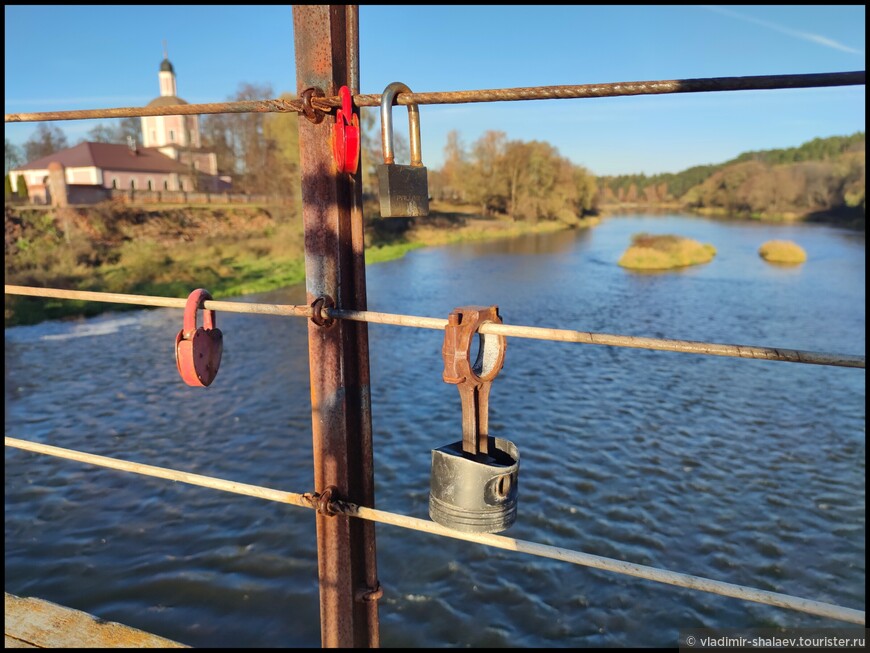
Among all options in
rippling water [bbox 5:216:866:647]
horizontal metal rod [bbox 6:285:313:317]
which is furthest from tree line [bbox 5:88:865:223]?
horizontal metal rod [bbox 6:285:313:317]

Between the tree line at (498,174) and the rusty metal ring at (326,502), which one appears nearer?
the rusty metal ring at (326,502)

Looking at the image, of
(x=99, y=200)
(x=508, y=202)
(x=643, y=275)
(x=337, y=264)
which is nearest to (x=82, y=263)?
(x=99, y=200)

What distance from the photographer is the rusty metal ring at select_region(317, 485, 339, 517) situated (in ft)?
5.94

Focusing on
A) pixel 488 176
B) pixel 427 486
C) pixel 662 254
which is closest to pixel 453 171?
pixel 488 176

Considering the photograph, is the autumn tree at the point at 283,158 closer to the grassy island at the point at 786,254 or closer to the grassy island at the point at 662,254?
the grassy island at the point at 662,254

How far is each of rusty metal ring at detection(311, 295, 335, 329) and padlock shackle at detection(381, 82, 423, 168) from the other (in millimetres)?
374

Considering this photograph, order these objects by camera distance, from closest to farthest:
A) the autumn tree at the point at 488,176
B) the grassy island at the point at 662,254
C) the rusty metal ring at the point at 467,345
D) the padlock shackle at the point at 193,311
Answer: the rusty metal ring at the point at 467,345 → the padlock shackle at the point at 193,311 → the grassy island at the point at 662,254 → the autumn tree at the point at 488,176

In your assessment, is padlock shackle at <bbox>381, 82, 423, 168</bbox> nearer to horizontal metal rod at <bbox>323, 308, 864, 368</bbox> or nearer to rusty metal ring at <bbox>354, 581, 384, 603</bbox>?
horizontal metal rod at <bbox>323, 308, 864, 368</bbox>

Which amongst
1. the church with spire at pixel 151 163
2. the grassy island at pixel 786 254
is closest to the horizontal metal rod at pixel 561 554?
the grassy island at pixel 786 254

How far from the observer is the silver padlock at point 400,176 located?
155cm

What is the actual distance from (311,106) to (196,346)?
689 millimetres

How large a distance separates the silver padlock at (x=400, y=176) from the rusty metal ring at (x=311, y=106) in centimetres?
16

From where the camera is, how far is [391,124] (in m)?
1.57

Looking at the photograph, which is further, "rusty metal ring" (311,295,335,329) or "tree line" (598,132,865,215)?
"tree line" (598,132,865,215)
